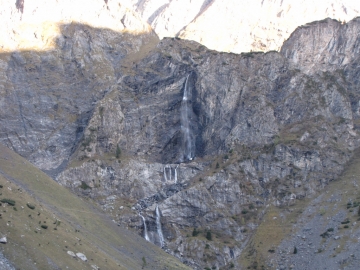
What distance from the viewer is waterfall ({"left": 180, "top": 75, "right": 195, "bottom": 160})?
158000mm

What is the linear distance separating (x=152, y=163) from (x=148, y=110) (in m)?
22.2

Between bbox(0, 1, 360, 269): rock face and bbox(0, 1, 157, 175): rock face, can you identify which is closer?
bbox(0, 1, 360, 269): rock face

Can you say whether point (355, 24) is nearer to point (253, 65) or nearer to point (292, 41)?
Answer: point (292, 41)

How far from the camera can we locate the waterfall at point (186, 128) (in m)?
158

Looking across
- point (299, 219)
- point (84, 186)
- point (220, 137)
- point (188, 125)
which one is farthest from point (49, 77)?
point (299, 219)

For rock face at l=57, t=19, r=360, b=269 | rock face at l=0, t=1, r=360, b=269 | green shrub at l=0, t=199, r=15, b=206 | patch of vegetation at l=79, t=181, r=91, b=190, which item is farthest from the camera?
patch of vegetation at l=79, t=181, r=91, b=190

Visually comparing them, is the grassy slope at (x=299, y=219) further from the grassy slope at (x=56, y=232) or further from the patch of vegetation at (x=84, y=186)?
the patch of vegetation at (x=84, y=186)

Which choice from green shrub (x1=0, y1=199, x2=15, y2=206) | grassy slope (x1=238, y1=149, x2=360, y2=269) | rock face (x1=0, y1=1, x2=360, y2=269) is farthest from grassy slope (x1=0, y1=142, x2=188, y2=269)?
grassy slope (x1=238, y1=149, x2=360, y2=269)

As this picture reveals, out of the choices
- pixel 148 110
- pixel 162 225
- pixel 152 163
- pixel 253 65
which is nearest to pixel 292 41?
pixel 253 65

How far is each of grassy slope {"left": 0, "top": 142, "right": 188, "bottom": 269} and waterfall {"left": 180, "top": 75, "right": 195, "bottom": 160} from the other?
42.0m

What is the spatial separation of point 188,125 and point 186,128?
127 cm

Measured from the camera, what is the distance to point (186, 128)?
162 meters

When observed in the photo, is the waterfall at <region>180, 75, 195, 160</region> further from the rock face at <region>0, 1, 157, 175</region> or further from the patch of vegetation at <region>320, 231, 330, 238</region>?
the patch of vegetation at <region>320, 231, 330, 238</region>

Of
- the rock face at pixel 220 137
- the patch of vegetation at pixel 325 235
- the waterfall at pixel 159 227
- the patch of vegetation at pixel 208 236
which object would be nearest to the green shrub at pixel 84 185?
the rock face at pixel 220 137
